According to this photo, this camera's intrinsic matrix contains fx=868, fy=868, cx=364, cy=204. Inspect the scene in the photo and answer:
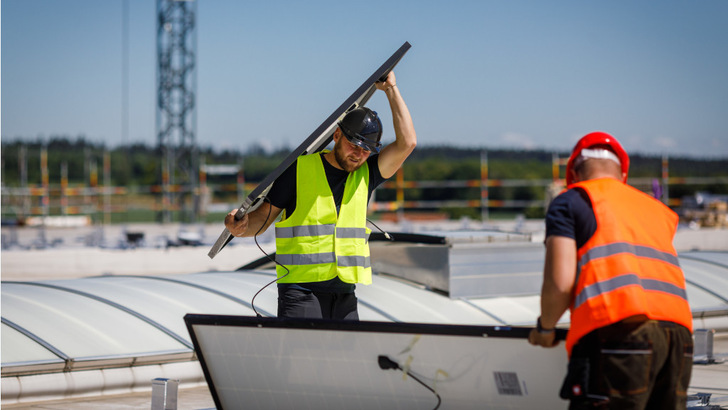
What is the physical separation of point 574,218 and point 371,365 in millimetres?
1353

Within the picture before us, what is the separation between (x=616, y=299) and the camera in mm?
2867

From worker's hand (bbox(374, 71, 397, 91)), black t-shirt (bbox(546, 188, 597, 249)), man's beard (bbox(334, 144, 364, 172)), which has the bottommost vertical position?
black t-shirt (bbox(546, 188, 597, 249))

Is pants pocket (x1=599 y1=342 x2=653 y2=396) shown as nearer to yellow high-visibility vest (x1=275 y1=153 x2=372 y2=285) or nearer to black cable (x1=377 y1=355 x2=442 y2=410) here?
black cable (x1=377 y1=355 x2=442 y2=410)

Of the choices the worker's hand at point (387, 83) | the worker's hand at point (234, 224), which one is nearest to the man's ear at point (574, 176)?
the worker's hand at point (387, 83)

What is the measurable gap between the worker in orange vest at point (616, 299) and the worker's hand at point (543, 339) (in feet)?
0.63

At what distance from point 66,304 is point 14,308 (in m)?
0.47

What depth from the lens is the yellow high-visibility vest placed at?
4.17 m

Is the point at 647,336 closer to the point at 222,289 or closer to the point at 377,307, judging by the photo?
the point at 377,307

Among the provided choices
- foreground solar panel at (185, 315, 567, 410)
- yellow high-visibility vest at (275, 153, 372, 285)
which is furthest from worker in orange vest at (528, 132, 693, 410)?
yellow high-visibility vest at (275, 153, 372, 285)

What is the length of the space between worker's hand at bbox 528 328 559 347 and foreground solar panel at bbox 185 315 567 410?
120 millimetres

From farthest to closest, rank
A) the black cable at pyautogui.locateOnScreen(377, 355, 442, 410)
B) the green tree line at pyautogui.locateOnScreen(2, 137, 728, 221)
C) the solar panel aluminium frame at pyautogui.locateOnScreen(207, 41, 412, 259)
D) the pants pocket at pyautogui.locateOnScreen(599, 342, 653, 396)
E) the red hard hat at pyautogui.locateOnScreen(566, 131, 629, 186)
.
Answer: the green tree line at pyautogui.locateOnScreen(2, 137, 728, 221)
the solar panel aluminium frame at pyautogui.locateOnScreen(207, 41, 412, 259)
the black cable at pyautogui.locateOnScreen(377, 355, 442, 410)
the red hard hat at pyautogui.locateOnScreen(566, 131, 629, 186)
the pants pocket at pyautogui.locateOnScreen(599, 342, 653, 396)

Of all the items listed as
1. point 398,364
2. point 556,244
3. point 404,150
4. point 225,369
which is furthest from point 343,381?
point 556,244

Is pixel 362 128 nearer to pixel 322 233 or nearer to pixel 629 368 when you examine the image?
pixel 322 233

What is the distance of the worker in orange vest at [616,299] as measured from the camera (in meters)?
2.84
